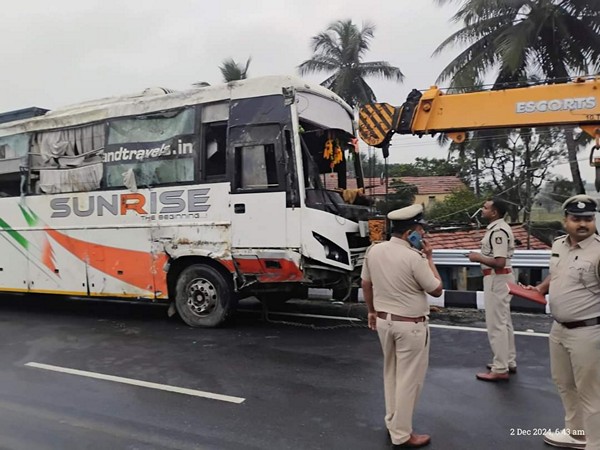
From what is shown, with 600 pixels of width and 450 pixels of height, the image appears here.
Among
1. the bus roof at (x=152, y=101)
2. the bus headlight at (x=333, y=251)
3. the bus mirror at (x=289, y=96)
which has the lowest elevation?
the bus headlight at (x=333, y=251)

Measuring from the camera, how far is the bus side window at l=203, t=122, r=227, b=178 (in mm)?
7285

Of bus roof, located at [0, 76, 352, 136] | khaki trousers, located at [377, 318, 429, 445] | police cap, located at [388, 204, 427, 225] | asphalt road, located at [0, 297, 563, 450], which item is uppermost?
bus roof, located at [0, 76, 352, 136]

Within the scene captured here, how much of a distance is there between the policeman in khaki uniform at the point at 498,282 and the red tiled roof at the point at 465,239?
626 cm

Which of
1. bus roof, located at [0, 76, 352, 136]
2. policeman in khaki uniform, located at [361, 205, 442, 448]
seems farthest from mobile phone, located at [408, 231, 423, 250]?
bus roof, located at [0, 76, 352, 136]

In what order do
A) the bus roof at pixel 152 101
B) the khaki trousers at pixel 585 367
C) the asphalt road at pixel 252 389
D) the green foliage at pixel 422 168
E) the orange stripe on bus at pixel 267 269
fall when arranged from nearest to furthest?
the khaki trousers at pixel 585 367, the asphalt road at pixel 252 389, the orange stripe on bus at pixel 267 269, the bus roof at pixel 152 101, the green foliage at pixel 422 168

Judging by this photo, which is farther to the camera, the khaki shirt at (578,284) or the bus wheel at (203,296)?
the bus wheel at (203,296)

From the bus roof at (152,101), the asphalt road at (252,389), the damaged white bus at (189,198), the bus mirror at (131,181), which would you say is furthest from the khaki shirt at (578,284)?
the bus mirror at (131,181)

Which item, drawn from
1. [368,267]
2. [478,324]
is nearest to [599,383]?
[368,267]

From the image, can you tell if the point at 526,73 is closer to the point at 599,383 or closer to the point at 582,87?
the point at 582,87

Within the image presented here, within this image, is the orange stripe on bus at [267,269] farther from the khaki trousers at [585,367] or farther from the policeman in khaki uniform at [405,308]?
the khaki trousers at [585,367]

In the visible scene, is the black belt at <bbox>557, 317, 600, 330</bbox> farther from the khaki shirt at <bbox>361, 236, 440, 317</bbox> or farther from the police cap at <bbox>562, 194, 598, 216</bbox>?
the khaki shirt at <bbox>361, 236, 440, 317</bbox>

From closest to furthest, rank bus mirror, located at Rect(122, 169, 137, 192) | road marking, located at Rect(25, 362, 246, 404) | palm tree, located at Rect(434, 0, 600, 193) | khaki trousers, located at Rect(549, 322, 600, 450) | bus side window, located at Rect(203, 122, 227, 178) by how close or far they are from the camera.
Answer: khaki trousers, located at Rect(549, 322, 600, 450)
road marking, located at Rect(25, 362, 246, 404)
bus side window, located at Rect(203, 122, 227, 178)
bus mirror, located at Rect(122, 169, 137, 192)
palm tree, located at Rect(434, 0, 600, 193)

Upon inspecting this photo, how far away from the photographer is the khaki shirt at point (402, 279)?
12.2 ft

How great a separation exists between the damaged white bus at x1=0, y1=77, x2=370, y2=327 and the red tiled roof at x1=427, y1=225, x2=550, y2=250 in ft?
13.5
